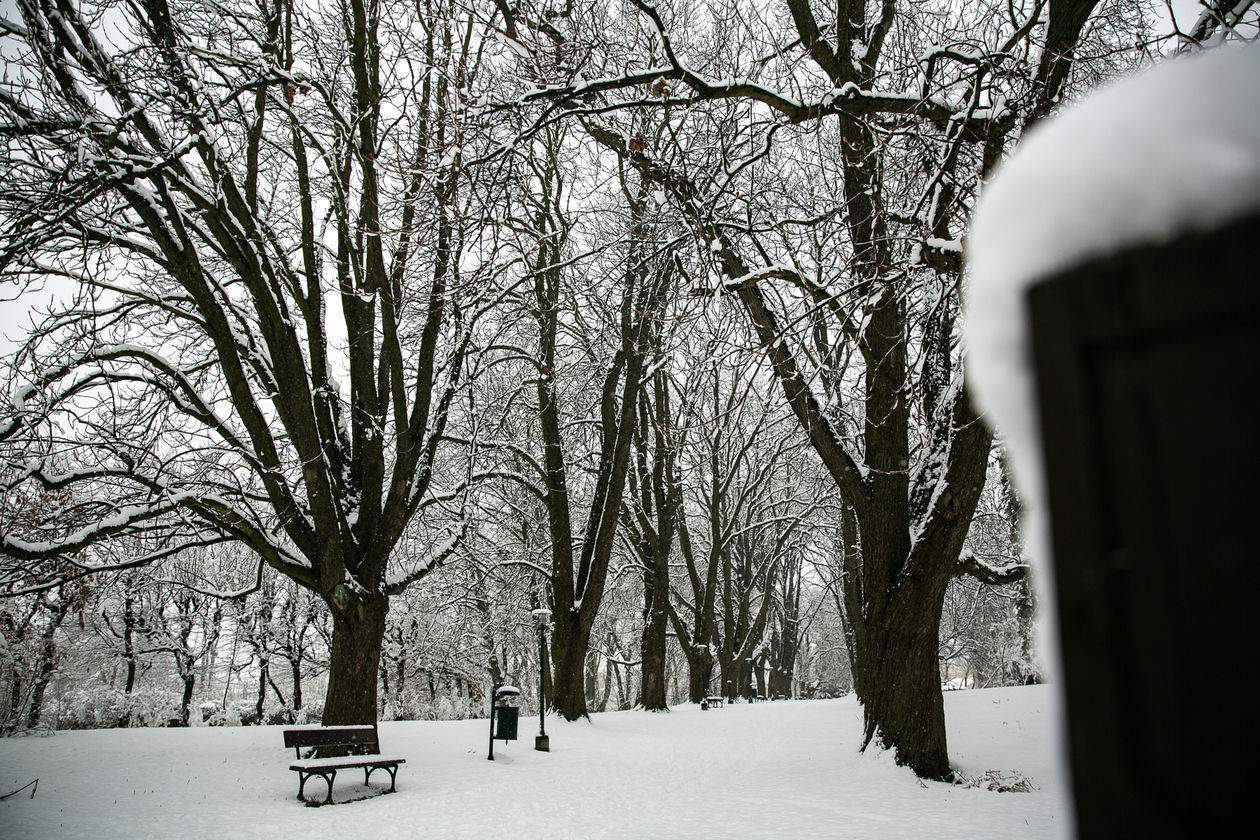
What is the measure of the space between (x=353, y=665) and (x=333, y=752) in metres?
1.17

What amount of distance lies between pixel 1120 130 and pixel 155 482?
35.8 ft

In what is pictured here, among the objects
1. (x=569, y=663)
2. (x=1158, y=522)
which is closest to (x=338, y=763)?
(x=569, y=663)

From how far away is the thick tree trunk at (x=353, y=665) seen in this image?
10.2 metres

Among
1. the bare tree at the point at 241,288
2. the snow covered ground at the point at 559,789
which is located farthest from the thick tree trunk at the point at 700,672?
the bare tree at the point at 241,288

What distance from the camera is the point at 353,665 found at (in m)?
10.3

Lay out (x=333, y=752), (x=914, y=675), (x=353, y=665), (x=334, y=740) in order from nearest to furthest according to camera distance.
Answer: (x=914, y=675) < (x=334, y=740) < (x=333, y=752) < (x=353, y=665)

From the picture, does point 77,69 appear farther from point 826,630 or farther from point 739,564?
point 826,630

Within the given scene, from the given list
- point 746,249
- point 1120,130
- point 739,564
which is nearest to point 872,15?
point 746,249

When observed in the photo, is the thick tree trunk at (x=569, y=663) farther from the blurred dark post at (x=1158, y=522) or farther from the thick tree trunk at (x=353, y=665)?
the blurred dark post at (x=1158, y=522)

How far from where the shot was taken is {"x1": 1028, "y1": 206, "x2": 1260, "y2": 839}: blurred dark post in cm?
34

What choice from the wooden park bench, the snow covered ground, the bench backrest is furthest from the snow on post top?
the bench backrest

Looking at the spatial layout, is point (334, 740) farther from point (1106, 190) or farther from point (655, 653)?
point (655, 653)

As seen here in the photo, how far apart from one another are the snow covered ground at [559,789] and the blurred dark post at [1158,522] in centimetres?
480

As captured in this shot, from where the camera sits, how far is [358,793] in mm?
9133
